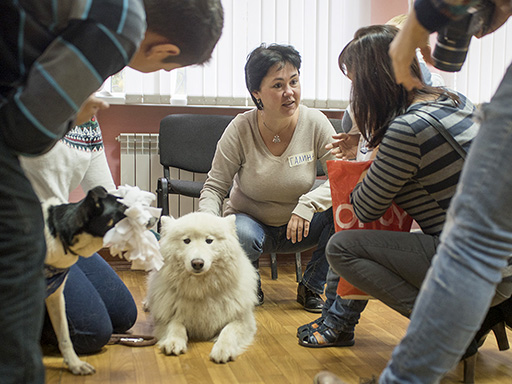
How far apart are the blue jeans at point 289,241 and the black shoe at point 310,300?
0.03 meters

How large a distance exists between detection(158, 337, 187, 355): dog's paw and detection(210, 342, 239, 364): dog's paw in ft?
0.43

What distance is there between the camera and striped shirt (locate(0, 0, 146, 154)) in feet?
2.42

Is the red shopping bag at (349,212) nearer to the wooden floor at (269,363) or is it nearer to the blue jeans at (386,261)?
the blue jeans at (386,261)

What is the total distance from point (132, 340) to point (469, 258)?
1624 mm

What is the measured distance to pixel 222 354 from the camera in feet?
6.30

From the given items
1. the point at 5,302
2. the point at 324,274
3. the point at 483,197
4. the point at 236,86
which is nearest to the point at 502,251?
the point at 483,197

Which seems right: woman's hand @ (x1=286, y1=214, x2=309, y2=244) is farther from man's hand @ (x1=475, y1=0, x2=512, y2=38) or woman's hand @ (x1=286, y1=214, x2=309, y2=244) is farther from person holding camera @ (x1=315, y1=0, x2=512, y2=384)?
person holding camera @ (x1=315, y1=0, x2=512, y2=384)

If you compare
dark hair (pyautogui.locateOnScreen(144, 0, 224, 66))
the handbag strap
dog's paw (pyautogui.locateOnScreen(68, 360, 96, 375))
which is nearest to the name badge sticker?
the handbag strap

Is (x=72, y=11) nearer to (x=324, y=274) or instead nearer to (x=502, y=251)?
(x=502, y=251)

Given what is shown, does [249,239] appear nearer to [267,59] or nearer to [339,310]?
[339,310]

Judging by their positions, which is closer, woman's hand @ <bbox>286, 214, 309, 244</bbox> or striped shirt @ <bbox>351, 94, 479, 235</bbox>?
striped shirt @ <bbox>351, 94, 479, 235</bbox>

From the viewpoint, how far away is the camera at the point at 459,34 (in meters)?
1.06

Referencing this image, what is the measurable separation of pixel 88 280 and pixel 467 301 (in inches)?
64.4

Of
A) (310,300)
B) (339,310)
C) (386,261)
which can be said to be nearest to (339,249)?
(386,261)
